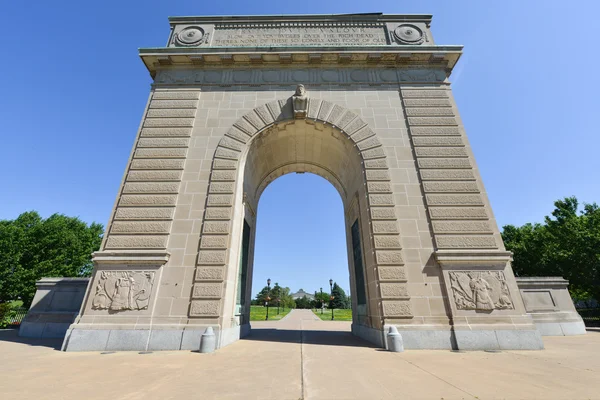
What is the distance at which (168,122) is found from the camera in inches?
456

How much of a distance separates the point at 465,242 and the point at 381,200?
3328 millimetres

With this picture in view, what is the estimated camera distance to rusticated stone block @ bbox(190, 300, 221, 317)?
332 inches

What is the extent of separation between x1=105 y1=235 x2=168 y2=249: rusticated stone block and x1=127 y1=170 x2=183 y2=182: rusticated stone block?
244 centimetres

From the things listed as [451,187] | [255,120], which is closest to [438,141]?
[451,187]

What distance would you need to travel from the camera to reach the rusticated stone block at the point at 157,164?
1057 cm

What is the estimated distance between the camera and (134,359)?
6.69 m

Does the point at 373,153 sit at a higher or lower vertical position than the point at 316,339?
higher

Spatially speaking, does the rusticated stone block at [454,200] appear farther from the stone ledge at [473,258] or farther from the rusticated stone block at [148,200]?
the rusticated stone block at [148,200]

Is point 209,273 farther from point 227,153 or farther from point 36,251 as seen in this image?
point 36,251

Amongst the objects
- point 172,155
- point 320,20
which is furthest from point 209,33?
point 172,155

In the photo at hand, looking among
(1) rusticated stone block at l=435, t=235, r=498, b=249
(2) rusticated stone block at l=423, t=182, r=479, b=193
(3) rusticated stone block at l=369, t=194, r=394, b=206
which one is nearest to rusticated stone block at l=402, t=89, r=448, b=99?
(2) rusticated stone block at l=423, t=182, r=479, b=193

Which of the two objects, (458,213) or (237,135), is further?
(237,135)

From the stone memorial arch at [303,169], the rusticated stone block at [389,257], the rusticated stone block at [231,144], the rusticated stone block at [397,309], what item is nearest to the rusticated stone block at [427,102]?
the stone memorial arch at [303,169]

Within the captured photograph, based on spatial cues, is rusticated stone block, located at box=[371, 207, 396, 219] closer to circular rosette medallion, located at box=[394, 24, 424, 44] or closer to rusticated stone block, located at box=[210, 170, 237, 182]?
rusticated stone block, located at box=[210, 170, 237, 182]
